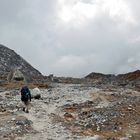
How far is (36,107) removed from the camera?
148 feet

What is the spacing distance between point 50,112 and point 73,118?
2773 mm

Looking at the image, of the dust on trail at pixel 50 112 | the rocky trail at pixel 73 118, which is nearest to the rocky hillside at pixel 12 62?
the dust on trail at pixel 50 112

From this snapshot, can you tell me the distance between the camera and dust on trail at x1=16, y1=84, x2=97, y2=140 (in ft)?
118

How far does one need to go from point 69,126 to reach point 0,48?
89.1m

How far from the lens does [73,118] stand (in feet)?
137

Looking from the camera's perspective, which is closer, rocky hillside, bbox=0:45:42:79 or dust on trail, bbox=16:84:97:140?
dust on trail, bbox=16:84:97:140

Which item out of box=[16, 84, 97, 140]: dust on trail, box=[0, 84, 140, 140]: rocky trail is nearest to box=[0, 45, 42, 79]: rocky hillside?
box=[16, 84, 97, 140]: dust on trail

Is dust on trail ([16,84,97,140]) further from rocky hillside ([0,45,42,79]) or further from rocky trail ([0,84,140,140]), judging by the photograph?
rocky hillside ([0,45,42,79])

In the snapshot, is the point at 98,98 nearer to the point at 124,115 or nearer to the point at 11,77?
the point at 124,115

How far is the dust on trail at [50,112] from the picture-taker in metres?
35.8

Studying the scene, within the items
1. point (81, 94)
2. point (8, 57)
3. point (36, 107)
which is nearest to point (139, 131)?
point (36, 107)

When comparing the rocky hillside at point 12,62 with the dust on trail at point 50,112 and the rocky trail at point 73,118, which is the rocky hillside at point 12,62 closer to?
the dust on trail at point 50,112

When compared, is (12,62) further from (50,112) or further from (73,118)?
(73,118)

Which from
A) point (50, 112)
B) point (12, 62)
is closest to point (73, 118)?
point (50, 112)
